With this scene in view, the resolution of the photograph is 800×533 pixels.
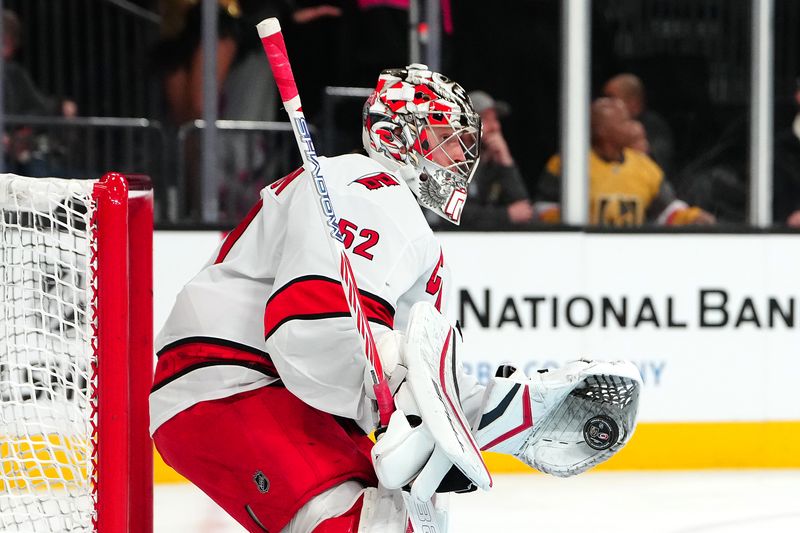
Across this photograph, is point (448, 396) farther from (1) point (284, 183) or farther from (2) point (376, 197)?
(1) point (284, 183)

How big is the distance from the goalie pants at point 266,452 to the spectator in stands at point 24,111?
2302 mm

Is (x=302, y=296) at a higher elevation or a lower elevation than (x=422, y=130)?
lower

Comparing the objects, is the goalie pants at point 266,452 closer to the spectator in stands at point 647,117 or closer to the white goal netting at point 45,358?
the white goal netting at point 45,358

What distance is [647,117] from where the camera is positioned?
4.02 m

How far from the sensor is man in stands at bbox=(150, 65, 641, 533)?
145 centimetres

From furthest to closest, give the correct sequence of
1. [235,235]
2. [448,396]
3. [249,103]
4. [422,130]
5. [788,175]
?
1. [788,175]
2. [249,103]
3. [422,130]
4. [235,235]
5. [448,396]

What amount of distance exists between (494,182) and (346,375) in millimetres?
2501

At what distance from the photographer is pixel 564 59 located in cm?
393

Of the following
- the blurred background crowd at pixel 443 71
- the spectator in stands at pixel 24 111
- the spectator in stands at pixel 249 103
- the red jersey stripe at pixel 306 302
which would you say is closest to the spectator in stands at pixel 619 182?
the blurred background crowd at pixel 443 71

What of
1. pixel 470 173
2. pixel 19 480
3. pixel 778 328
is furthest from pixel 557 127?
pixel 19 480

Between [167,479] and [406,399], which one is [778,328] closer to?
[167,479]

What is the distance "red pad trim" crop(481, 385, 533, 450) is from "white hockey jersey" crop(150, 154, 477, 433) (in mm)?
190

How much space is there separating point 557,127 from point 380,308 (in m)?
2.58

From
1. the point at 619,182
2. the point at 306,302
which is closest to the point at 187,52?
the point at 619,182
